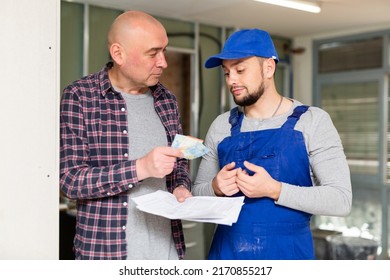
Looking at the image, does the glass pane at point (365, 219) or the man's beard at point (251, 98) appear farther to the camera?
the glass pane at point (365, 219)

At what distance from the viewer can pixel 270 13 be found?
470 cm

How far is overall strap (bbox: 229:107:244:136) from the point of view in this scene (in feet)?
6.39

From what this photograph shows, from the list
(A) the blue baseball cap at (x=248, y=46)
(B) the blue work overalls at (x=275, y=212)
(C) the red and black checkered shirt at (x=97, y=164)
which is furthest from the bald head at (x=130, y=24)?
(B) the blue work overalls at (x=275, y=212)

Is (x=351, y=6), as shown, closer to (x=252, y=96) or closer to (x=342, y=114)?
(x=342, y=114)

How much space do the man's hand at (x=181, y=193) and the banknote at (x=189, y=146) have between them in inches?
8.0

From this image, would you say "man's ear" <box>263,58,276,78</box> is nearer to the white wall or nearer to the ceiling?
the white wall

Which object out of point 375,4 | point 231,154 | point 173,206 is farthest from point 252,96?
point 375,4

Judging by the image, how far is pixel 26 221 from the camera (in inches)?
65.2

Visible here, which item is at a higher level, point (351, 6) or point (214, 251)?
point (351, 6)

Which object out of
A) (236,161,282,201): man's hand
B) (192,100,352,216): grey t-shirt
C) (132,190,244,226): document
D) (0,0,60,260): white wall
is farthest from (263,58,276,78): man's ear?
(0,0,60,260): white wall

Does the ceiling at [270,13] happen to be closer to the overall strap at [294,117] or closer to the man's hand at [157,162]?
the overall strap at [294,117]

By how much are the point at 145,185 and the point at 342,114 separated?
13.8 feet

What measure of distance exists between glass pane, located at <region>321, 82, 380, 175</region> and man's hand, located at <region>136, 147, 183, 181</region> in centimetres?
412

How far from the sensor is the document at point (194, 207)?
1689 millimetres
